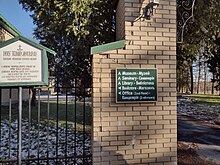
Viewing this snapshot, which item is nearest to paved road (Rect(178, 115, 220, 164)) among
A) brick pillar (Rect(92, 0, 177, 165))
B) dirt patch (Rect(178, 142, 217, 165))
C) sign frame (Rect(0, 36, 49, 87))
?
dirt patch (Rect(178, 142, 217, 165))

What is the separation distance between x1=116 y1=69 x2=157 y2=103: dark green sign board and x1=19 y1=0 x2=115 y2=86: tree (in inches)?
85.7

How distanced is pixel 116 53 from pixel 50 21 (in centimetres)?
264

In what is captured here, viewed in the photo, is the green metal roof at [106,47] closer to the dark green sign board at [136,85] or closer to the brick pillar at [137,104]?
the brick pillar at [137,104]

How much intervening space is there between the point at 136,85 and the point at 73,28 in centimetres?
243

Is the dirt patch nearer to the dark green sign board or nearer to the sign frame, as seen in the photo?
the dark green sign board

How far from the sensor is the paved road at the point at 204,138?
5828 millimetres

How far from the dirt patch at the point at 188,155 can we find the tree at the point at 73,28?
2581mm

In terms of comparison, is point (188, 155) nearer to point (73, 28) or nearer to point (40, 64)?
point (73, 28)

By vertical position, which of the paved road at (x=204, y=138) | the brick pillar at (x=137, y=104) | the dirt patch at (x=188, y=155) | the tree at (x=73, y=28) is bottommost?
the paved road at (x=204, y=138)

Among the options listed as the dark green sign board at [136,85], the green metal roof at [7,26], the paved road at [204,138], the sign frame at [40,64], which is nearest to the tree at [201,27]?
the paved road at [204,138]

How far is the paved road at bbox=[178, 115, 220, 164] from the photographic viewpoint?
5828mm

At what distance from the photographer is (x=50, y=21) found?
5953 mm

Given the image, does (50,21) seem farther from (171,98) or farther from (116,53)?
(171,98)

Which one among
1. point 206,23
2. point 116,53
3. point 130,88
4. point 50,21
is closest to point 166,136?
point 130,88
